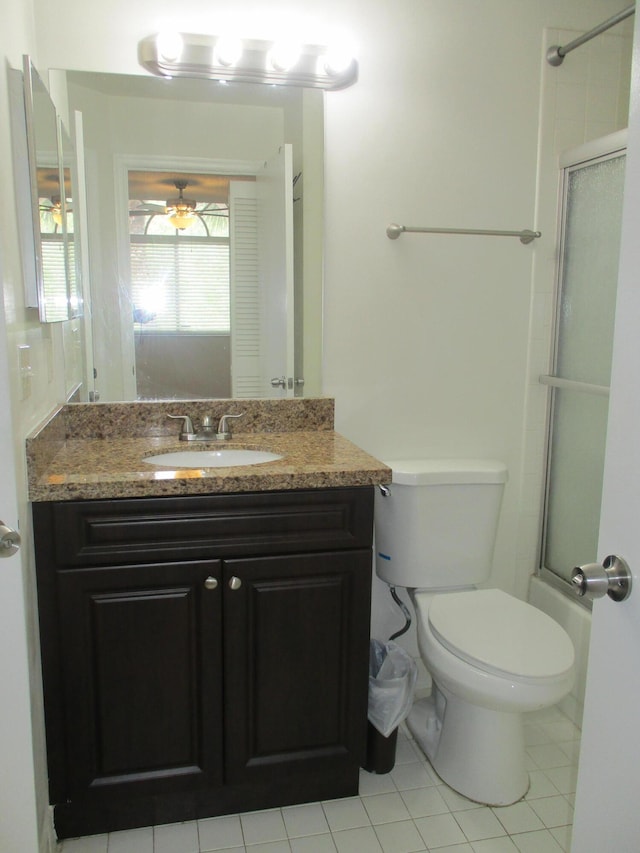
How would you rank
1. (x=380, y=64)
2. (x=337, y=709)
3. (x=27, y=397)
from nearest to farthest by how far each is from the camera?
1. (x=27, y=397)
2. (x=337, y=709)
3. (x=380, y=64)

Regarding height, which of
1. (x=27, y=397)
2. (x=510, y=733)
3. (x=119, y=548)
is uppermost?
(x=27, y=397)

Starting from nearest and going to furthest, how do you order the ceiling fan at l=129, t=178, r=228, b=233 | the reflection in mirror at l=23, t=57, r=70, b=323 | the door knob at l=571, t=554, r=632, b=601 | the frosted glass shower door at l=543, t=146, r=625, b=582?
the door knob at l=571, t=554, r=632, b=601, the reflection in mirror at l=23, t=57, r=70, b=323, the ceiling fan at l=129, t=178, r=228, b=233, the frosted glass shower door at l=543, t=146, r=625, b=582

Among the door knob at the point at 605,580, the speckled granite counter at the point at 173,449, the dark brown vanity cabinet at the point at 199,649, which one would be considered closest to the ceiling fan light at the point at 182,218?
the speckled granite counter at the point at 173,449

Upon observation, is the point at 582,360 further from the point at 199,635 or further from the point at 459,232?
the point at 199,635

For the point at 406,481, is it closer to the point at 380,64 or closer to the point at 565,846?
the point at 565,846

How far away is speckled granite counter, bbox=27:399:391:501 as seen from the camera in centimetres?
163

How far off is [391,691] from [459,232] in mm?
1413

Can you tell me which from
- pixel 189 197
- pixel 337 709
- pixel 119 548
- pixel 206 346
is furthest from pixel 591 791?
pixel 189 197

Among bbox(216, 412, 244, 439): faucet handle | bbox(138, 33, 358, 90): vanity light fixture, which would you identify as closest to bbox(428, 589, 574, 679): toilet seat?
bbox(216, 412, 244, 439): faucet handle

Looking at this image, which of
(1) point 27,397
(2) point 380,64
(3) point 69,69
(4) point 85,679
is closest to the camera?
(1) point 27,397

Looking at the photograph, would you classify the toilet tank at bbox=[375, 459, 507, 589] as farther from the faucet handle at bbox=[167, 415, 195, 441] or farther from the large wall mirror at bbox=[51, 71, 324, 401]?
the faucet handle at bbox=[167, 415, 195, 441]

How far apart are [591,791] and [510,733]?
40.8 inches

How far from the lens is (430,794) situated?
1.98m

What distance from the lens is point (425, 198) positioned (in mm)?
2260
